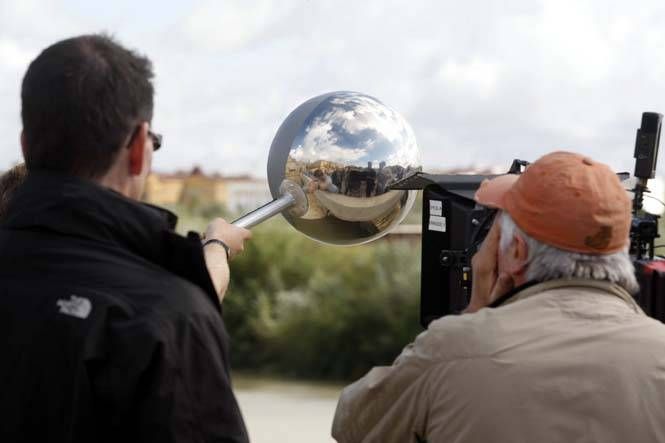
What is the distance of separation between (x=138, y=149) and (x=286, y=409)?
300 inches

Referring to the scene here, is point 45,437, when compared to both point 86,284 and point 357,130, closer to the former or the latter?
point 86,284

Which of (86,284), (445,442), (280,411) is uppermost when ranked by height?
(86,284)

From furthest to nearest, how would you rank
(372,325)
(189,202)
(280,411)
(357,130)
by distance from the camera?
(189,202)
(372,325)
(280,411)
(357,130)

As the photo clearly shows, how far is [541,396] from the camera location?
196cm

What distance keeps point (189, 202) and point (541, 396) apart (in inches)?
473

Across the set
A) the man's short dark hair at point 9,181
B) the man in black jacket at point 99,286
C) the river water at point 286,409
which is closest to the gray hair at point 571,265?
the man in black jacket at point 99,286

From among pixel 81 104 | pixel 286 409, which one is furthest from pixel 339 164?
pixel 286 409

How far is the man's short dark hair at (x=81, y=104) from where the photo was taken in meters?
1.82

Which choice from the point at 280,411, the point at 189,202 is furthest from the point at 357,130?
the point at 189,202

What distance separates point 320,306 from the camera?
34.1 ft

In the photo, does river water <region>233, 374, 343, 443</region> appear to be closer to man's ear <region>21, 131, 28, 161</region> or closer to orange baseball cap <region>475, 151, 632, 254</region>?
orange baseball cap <region>475, 151, 632, 254</region>

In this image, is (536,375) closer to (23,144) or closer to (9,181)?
(23,144)

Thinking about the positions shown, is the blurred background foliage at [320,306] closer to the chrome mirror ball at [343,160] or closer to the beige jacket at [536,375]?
the chrome mirror ball at [343,160]

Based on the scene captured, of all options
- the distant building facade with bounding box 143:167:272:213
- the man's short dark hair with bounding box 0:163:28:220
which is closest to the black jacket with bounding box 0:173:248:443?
the man's short dark hair with bounding box 0:163:28:220
